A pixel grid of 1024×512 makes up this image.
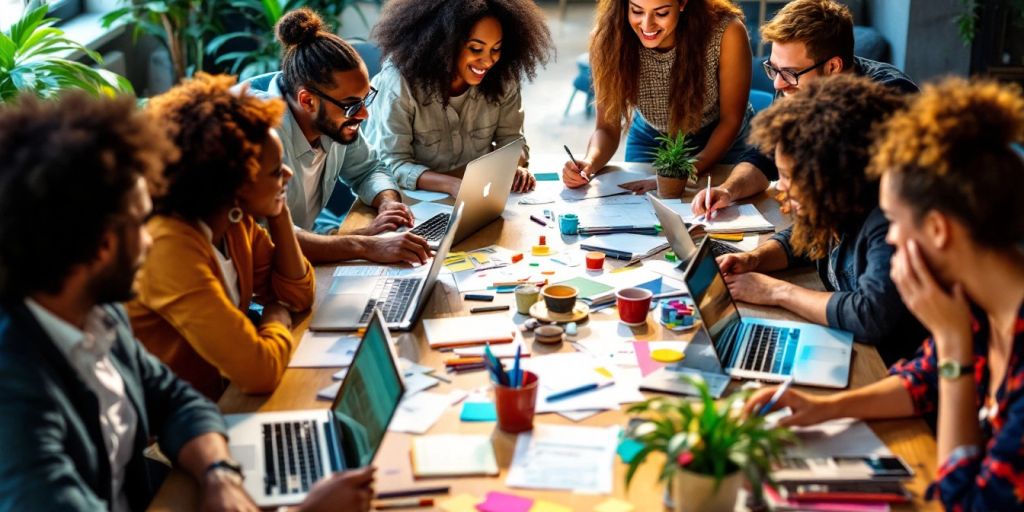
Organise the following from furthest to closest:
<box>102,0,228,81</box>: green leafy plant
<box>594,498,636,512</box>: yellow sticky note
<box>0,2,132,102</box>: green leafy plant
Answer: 1. <box>102,0,228,81</box>: green leafy plant
2. <box>0,2,132,102</box>: green leafy plant
3. <box>594,498,636,512</box>: yellow sticky note

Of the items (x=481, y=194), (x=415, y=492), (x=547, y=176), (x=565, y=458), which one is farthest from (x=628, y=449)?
(x=547, y=176)

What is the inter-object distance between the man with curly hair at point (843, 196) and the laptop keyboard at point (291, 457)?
1.05m

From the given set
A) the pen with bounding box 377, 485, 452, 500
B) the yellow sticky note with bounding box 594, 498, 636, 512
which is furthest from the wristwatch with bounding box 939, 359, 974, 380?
the pen with bounding box 377, 485, 452, 500

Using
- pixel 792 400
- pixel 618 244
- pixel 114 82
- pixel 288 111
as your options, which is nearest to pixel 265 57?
pixel 114 82

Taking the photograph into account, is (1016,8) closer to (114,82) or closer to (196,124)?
(114,82)

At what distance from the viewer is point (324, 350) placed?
2039 mm

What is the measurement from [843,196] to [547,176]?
1.38m

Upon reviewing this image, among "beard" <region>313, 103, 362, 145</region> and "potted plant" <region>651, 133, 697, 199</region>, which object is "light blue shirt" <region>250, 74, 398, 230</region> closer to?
"beard" <region>313, 103, 362, 145</region>

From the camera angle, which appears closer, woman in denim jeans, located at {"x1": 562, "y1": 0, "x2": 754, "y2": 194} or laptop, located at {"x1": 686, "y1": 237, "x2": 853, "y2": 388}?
laptop, located at {"x1": 686, "y1": 237, "x2": 853, "y2": 388}

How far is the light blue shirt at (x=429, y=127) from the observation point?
3180 millimetres

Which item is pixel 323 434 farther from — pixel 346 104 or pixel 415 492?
pixel 346 104

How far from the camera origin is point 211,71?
5.48 metres

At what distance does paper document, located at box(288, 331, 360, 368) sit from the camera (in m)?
1.98

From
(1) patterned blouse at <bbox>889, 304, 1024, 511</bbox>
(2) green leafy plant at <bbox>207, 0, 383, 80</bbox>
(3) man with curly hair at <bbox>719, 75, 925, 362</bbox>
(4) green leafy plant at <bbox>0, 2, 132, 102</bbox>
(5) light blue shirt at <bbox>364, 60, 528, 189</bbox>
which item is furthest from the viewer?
(2) green leafy plant at <bbox>207, 0, 383, 80</bbox>
